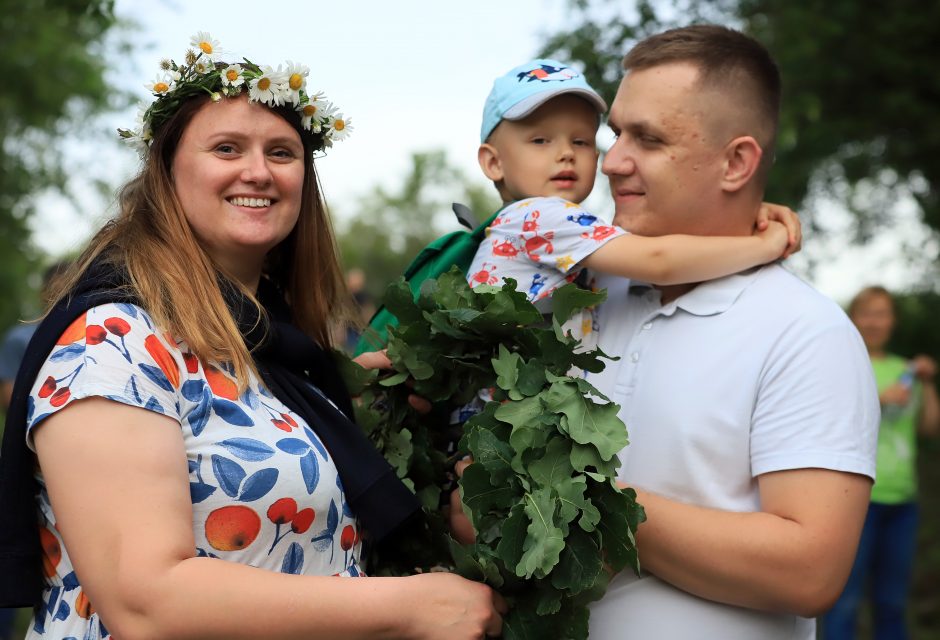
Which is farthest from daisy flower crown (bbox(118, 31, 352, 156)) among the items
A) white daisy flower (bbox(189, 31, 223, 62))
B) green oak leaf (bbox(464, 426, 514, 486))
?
green oak leaf (bbox(464, 426, 514, 486))

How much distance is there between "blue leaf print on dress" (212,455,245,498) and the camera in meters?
2.21

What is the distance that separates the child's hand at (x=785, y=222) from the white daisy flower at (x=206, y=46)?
168cm

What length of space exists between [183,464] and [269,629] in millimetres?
385

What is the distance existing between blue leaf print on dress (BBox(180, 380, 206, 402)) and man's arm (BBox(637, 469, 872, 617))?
115 centimetres

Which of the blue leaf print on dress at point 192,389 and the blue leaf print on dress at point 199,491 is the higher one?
the blue leaf print on dress at point 192,389

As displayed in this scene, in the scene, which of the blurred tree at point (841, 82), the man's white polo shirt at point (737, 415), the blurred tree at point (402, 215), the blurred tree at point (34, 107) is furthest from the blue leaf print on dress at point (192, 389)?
the blurred tree at point (402, 215)

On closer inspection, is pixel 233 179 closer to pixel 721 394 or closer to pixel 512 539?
pixel 512 539

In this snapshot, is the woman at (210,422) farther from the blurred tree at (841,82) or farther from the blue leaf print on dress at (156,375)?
the blurred tree at (841,82)

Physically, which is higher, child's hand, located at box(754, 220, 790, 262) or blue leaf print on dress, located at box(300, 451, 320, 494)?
child's hand, located at box(754, 220, 790, 262)

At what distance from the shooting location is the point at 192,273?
2.44 meters

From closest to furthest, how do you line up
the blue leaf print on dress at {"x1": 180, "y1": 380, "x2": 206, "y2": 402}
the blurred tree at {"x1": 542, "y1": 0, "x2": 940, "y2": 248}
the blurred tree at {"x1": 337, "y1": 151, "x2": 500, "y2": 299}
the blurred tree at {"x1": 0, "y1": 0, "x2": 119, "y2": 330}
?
the blue leaf print on dress at {"x1": 180, "y1": 380, "x2": 206, "y2": 402} → the blurred tree at {"x1": 542, "y1": 0, "x2": 940, "y2": 248} → the blurred tree at {"x1": 0, "y1": 0, "x2": 119, "y2": 330} → the blurred tree at {"x1": 337, "y1": 151, "x2": 500, "y2": 299}

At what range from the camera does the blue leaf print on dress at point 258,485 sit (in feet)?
7.34

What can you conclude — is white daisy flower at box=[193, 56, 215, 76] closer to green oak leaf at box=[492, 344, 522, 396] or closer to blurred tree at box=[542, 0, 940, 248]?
green oak leaf at box=[492, 344, 522, 396]

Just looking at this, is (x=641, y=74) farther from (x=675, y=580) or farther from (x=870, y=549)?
(x=870, y=549)
